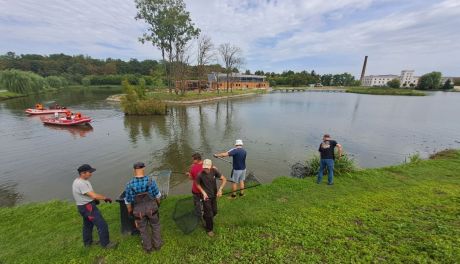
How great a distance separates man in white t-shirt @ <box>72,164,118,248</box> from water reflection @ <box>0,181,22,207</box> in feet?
19.8

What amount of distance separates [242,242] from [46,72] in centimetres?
12318

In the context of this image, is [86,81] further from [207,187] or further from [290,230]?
[290,230]

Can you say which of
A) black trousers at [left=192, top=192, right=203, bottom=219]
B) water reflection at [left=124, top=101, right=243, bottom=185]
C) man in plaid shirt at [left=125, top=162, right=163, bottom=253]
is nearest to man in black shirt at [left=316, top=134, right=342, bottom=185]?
black trousers at [left=192, top=192, right=203, bottom=219]

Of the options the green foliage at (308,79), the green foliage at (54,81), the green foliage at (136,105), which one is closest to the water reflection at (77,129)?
the green foliage at (136,105)

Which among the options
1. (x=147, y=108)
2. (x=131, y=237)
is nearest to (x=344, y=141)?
(x=131, y=237)

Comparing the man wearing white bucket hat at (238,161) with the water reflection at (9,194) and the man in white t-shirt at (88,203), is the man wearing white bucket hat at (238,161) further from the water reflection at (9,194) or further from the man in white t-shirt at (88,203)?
the water reflection at (9,194)

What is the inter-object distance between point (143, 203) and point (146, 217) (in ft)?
1.06

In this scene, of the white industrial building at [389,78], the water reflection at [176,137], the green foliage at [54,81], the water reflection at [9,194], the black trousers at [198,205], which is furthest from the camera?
the white industrial building at [389,78]

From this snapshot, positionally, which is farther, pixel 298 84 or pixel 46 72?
pixel 298 84

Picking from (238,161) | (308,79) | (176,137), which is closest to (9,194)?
(238,161)

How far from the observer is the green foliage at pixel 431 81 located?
93750 mm

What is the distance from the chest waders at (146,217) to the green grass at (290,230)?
0.77 ft

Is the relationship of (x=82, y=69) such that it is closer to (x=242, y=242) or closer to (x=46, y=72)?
(x=46, y=72)

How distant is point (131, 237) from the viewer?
4.89 m
